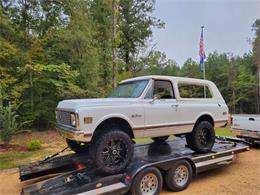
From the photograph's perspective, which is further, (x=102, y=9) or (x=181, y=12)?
(x=102, y=9)

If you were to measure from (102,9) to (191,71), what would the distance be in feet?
49.1

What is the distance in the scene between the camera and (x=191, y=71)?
27109 mm

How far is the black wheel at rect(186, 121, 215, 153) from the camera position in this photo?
5188mm

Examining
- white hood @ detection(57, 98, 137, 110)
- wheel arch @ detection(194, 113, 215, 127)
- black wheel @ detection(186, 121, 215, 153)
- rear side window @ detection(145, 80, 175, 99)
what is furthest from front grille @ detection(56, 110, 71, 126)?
wheel arch @ detection(194, 113, 215, 127)

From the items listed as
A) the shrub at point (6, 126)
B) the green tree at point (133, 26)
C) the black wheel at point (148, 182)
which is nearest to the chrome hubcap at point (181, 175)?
the black wheel at point (148, 182)

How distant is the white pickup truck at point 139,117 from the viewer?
385 centimetres

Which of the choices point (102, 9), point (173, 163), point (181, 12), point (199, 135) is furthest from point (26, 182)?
point (102, 9)

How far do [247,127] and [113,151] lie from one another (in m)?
5.44

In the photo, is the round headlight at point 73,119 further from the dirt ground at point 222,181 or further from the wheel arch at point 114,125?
the dirt ground at point 222,181

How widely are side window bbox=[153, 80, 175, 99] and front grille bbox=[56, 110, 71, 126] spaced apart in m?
1.71

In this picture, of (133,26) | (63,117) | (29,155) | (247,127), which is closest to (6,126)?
(29,155)

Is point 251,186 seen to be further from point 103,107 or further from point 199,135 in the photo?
point 103,107

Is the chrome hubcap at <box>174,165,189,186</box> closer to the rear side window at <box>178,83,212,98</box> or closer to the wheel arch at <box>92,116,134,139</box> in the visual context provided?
the wheel arch at <box>92,116,134,139</box>

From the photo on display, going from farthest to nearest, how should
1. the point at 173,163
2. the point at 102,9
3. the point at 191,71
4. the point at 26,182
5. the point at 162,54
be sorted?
1. the point at 191,71
2. the point at 162,54
3. the point at 102,9
4. the point at 26,182
5. the point at 173,163
